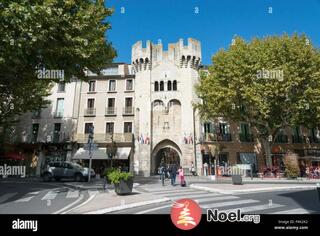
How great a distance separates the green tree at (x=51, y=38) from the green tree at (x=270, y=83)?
43.3 ft

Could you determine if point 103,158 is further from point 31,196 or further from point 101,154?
point 31,196

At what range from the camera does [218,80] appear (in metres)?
25.0

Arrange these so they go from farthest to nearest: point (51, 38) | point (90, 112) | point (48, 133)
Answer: point (90, 112)
point (48, 133)
point (51, 38)

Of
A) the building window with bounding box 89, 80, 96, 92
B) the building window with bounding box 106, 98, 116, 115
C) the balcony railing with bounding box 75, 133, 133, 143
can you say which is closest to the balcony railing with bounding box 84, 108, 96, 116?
the building window with bounding box 106, 98, 116, 115

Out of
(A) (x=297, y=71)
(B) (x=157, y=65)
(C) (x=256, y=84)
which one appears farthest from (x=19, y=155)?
(A) (x=297, y=71)

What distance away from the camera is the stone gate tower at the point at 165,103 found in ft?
93.1

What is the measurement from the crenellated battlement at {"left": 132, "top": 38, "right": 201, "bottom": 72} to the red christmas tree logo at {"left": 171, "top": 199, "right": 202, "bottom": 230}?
2725 centimetres

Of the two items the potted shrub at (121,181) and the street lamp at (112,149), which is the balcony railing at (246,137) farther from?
the potted shrub at (121,181)

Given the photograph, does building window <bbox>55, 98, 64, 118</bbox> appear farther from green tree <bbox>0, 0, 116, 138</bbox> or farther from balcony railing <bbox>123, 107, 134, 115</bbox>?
green tree <bbox>0, 0, 116, 138</bbox>

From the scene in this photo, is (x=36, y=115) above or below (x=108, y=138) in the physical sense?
above

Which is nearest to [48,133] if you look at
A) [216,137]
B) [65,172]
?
[65,172]

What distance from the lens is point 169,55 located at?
31594 millimetres

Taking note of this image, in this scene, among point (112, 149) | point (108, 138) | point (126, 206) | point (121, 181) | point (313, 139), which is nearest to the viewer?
point (126, 206)

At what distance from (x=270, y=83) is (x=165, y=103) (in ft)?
39.1
